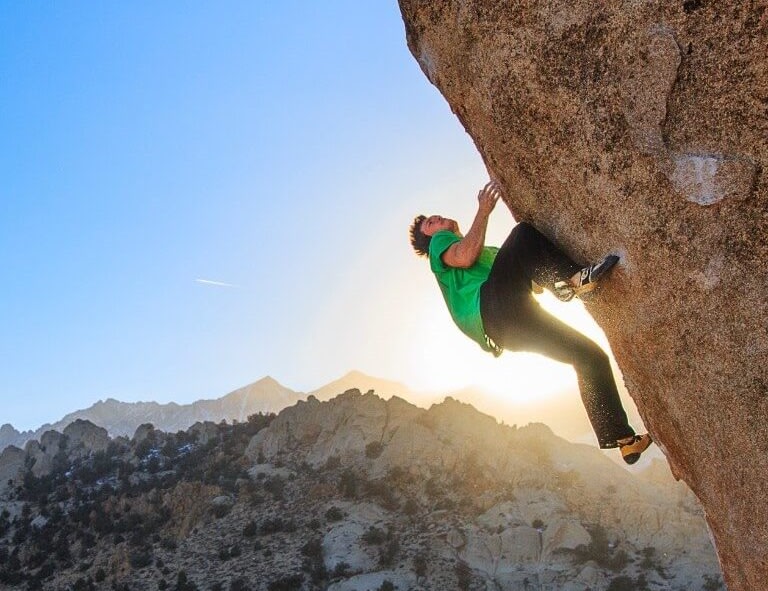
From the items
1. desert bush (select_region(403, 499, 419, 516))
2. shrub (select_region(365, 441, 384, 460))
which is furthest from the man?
shrub (select_region(365, 441, 384, 460))

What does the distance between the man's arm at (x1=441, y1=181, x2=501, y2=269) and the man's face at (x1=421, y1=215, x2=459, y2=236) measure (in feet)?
1.67

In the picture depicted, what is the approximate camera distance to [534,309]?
3.79m

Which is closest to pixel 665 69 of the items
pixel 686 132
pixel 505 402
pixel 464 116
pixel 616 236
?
→ pixel 686 132

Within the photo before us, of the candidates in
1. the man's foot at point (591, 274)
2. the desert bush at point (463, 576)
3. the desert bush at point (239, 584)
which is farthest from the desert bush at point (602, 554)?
the man's foot at point (591, 274)

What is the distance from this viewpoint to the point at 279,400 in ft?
517

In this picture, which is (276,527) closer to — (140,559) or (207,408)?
(140,559)

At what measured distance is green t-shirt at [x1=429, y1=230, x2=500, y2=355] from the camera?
414 centimetres

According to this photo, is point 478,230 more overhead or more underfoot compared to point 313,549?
more underfoot

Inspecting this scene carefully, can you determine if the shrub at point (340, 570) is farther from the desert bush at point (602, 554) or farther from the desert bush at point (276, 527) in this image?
the desert bush at point (602, 554)

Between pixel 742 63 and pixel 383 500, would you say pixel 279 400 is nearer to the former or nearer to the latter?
pixel 383 500

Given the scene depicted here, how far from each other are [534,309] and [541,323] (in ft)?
0.31

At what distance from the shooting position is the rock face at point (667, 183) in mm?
2863

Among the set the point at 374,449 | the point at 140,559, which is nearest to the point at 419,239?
the point at 140,559

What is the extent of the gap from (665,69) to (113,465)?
47976 millimetres
